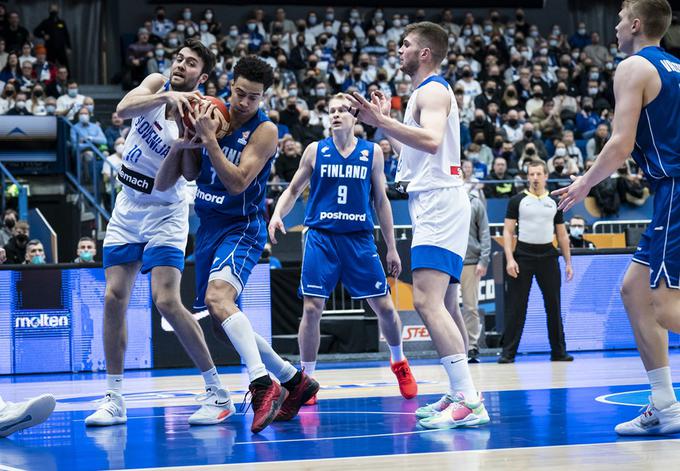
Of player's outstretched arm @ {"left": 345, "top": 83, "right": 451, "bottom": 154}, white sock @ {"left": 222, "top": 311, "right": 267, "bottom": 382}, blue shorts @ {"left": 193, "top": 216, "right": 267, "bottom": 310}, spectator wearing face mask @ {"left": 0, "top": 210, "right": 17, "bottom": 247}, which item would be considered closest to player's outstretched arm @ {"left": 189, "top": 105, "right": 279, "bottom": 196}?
blue shorts @ {"left": 193, "top": 216, "right": 267, "bottom": 310}

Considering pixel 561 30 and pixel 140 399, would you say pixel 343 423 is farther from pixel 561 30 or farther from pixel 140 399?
pixel 561 30

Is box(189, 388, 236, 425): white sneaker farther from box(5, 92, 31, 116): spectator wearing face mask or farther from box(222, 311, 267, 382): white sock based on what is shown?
box(5, 92, 31, 116): spectator wearing face mask

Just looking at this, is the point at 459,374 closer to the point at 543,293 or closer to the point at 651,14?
the point at 651,14

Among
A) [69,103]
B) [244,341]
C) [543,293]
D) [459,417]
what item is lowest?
[543,293]

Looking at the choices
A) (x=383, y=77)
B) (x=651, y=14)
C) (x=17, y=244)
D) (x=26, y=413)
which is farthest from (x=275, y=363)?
(x=383, y=77)

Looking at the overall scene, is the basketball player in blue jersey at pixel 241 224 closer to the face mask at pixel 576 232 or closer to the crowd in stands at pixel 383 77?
the face mask at pixel 576 232

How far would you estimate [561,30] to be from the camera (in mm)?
28219

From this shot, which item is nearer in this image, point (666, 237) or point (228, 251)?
point (666, 237)

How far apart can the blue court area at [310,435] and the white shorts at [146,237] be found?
103 centimetres

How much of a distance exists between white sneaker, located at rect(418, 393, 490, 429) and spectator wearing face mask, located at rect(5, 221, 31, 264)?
30.2 ft

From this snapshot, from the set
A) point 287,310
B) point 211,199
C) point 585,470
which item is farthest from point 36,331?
point 585,470

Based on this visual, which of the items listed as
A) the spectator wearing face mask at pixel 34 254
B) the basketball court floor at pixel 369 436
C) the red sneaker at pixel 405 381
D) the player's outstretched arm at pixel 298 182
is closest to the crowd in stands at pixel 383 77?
the spectator wearing face mask at pixel 34 254

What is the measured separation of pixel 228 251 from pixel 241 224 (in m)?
0.24

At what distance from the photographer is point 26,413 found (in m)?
5.59
